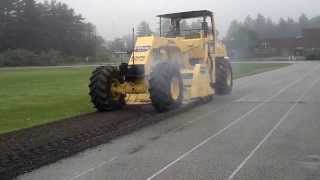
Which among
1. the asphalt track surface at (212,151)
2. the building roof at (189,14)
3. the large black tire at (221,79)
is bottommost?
the asphalt track surface at (212,151)

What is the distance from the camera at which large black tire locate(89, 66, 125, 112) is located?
1630 centimetres

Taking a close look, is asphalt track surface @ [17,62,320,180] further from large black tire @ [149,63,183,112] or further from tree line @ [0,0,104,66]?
tree line @ [0,0,104,66]

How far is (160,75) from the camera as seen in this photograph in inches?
602

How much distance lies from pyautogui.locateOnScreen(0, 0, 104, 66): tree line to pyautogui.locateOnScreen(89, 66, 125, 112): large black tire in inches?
2753

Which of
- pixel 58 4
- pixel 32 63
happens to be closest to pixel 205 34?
pixel 32 63

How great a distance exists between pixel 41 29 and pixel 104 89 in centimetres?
7336

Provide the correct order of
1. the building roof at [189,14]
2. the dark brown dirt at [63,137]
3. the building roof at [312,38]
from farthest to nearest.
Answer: the building roof at [312,38] < the building roof at [189,14] < the dark brown dirt at [63,137]

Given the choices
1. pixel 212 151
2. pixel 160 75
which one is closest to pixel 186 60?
pixel 160 75

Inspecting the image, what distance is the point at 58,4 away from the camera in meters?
94.6

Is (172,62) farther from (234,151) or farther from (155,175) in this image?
(155,175)

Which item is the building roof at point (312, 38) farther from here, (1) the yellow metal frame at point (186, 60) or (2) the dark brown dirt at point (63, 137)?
(2) the dark brown dirt at point (63, 137)

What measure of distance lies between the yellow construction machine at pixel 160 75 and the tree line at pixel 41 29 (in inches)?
2693

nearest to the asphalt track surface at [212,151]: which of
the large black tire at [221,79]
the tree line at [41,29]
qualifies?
the large black tire at [221,79]

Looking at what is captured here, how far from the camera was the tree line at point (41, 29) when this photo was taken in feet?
282
